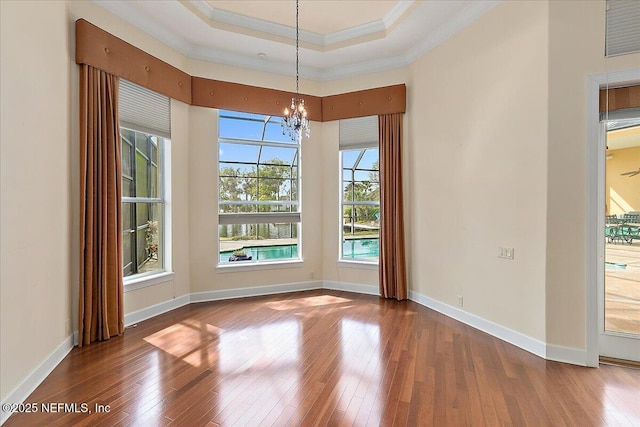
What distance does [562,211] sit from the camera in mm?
3002

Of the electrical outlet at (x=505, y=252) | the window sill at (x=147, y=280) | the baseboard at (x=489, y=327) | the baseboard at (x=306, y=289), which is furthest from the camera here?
the window sill at (x=147, y=280)

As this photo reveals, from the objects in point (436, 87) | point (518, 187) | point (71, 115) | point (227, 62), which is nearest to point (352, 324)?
point (518, 187)

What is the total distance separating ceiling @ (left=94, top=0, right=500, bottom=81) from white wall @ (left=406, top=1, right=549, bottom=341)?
309mm

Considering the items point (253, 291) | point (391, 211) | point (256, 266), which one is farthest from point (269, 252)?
point (391, 211)

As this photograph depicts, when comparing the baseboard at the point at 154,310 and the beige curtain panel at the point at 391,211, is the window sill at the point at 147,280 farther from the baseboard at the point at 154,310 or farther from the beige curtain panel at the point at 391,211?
the beige curtain panel at the point at 391,211

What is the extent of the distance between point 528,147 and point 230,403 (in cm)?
343

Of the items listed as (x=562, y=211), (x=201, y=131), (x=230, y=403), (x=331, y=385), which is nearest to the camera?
(x=230, y=403)

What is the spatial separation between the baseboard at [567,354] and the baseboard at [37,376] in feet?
13.9

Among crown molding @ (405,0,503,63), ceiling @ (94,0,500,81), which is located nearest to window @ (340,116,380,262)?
ceiling @ (94,0,500,81)

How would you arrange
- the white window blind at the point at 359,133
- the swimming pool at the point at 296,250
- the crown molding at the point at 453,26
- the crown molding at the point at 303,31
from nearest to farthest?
the crown molding at the point at 453,26, the crown molding at the point at 303,31, the white window blind at the point at 359,133, the swimming pool at the point at 296,250

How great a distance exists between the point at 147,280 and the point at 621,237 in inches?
197

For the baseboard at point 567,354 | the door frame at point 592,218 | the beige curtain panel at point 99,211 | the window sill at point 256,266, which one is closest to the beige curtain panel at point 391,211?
the window sill at point 256,266

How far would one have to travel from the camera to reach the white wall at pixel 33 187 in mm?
2287

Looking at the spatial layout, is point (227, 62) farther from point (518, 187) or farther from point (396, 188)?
point (518, 187)
